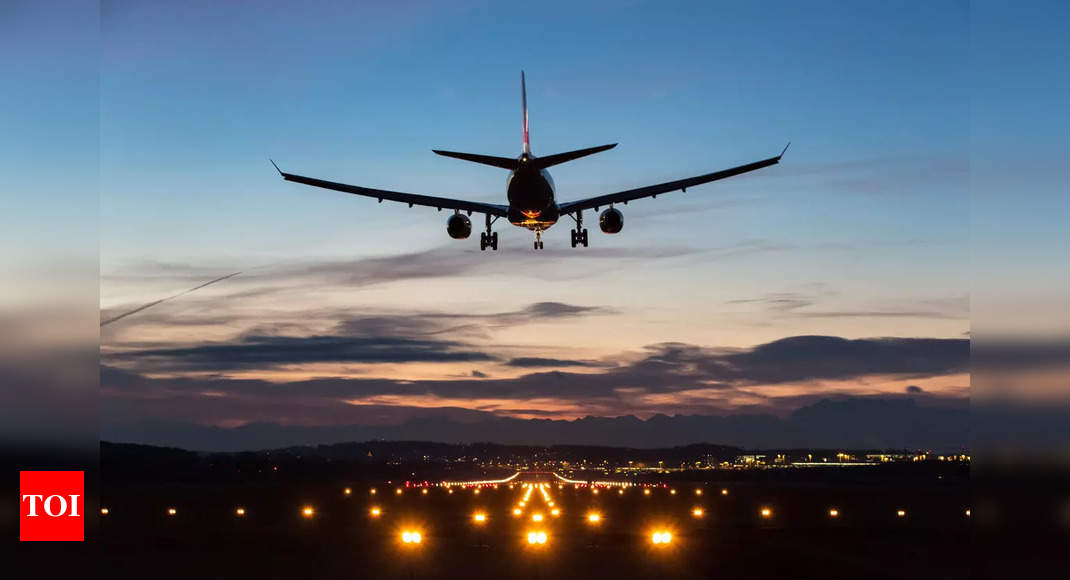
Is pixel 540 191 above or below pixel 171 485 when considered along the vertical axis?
above

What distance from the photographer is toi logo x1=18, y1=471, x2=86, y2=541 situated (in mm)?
42594

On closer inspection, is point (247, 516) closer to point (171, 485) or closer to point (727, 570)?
point (727, 570)

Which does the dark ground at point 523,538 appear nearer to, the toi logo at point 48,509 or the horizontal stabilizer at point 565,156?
the toi logo at point 48,509

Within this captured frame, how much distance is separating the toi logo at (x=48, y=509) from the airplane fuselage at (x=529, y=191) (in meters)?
33.8

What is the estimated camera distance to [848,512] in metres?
116

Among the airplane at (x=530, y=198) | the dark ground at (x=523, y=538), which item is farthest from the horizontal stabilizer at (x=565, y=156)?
the dark ground at (x=523, y=538)

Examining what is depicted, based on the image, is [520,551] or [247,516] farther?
[247,516]

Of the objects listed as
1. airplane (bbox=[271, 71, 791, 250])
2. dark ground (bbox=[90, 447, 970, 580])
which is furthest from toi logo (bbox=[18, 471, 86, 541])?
airplane (bbox=[271, 71, 791, 250])

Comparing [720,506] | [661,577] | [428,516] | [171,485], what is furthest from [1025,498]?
[171,485]

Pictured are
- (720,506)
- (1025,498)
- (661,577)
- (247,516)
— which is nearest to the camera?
Answer: (1025,498)

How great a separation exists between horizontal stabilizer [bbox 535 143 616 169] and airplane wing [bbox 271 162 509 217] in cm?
867

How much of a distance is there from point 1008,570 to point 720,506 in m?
105

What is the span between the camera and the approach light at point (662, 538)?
74.8 meters

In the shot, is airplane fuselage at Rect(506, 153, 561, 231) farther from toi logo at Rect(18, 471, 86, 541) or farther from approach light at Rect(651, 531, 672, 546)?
toi logo at Rect(18, 471, 86, 541)
